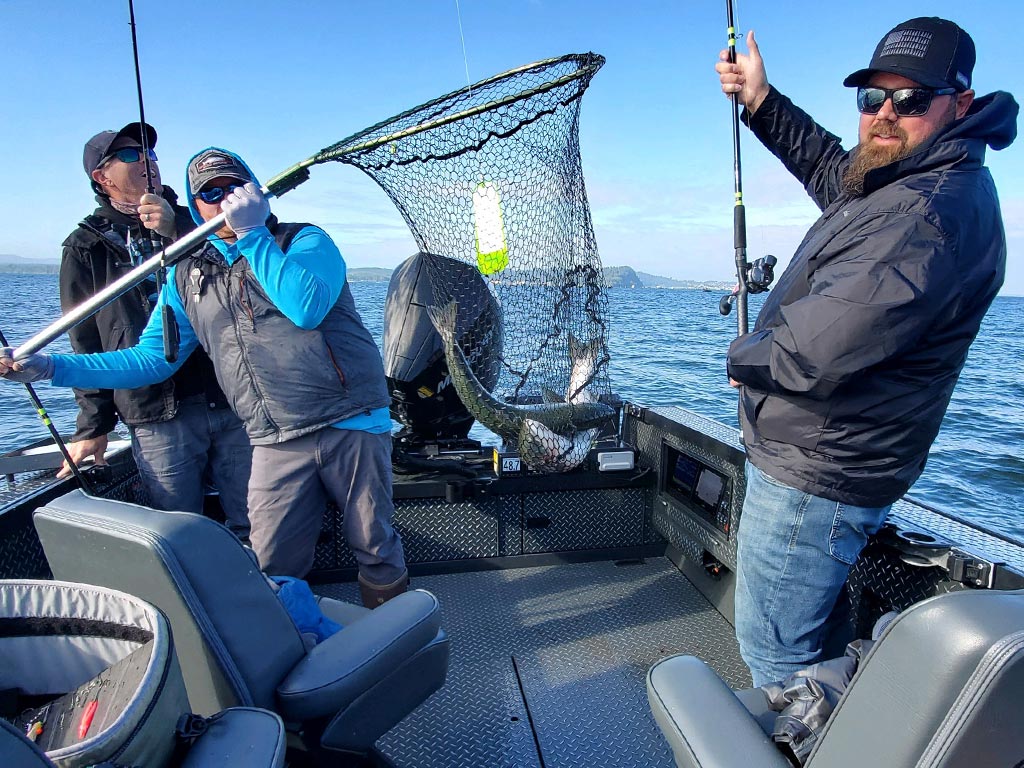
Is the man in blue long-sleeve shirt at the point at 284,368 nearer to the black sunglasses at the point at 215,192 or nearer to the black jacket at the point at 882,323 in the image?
the black sunglasses at the point at 215,192

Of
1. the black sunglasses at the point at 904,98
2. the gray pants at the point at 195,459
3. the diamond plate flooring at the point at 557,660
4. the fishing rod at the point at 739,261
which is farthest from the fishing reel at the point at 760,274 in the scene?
the gray pants at the point at 195,459

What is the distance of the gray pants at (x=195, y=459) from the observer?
8.93 ft

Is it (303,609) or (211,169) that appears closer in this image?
(303,609)

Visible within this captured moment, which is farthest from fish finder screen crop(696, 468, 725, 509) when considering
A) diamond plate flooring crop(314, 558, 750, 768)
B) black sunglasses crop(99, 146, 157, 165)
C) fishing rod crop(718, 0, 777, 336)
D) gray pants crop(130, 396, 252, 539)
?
black sunglasses crop(99, 146, 157, 165)

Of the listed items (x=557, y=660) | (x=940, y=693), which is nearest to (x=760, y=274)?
(x=940, y=693)

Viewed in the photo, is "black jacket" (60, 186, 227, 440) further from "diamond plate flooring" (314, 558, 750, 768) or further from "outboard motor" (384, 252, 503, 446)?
"diamond plate flooring" (314, 558, 750, 768)

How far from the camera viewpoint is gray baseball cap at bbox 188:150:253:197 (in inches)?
85.2

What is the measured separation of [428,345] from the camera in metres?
3.38

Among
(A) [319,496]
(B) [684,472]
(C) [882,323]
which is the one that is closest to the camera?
(C) [882,323]

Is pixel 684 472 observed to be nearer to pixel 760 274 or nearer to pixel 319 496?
pixel 760 274

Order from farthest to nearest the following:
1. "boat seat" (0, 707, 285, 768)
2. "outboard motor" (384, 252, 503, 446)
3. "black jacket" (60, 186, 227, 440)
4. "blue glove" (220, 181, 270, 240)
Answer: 1. "outboard motor" (384, 252, 503, 446)
2. "black jacket" (60, 186, 227, 440)
3. "blue glove" (220, 181, 270, 240)
4. "boat seat" (0, 707, 285, 768)

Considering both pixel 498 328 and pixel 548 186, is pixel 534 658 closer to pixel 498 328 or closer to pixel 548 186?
pixel 498 328

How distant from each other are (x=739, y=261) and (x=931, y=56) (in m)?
1.04

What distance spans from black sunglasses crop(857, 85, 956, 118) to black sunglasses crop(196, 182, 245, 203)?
1.96 m
